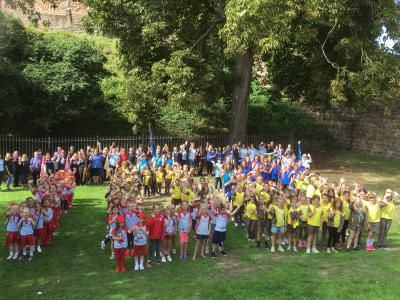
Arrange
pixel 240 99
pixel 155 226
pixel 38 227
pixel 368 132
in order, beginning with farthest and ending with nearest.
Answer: pixel 368 132, pixel 240 99, pixel 38 227, pixel 155 226

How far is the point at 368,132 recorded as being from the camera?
29766 millimetres

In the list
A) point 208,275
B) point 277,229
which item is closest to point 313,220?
point 277,229

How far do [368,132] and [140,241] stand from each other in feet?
73.4

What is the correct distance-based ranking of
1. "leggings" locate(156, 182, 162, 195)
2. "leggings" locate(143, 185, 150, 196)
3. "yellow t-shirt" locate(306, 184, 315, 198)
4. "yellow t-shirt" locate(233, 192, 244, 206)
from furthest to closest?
"leggings" locate(156, 182, 162, 195)
"leggings" locate(143, 185, 150, 196)
"yellow t-shirt" locate(306, 184, 315, 198)
"yellow t-shirt" locate(233, 192, 244, 206)

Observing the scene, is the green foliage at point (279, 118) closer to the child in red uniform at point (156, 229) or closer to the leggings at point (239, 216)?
the leggings at point (239, 216)

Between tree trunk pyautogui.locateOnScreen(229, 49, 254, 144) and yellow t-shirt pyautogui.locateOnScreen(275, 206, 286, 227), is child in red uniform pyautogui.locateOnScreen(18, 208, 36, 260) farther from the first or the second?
tree trunk pyautogui.locateOnScreen(229, 49, 254, 144)

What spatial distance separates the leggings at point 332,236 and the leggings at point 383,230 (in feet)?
4.24

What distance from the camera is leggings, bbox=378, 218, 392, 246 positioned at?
43.2 feet

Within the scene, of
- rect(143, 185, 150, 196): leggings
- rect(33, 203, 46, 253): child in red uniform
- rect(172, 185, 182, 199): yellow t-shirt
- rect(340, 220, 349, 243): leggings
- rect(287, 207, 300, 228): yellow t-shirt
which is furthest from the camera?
rect(143, 185, 150, 196): leggings

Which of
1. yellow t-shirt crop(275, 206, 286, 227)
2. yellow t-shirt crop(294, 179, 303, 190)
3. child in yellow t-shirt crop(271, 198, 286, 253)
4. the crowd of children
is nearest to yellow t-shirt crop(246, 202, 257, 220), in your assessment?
child in yellow t-shirt crop(271, 198, 286, 253)

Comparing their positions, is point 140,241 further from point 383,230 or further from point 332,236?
point 383,230

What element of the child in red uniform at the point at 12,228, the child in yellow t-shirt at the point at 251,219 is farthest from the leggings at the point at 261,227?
the child in red uniform at the point at 12,228

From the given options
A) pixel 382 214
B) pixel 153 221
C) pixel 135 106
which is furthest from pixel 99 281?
pixel 135 106

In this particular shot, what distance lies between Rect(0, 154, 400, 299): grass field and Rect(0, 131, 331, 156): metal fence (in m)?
8.94
